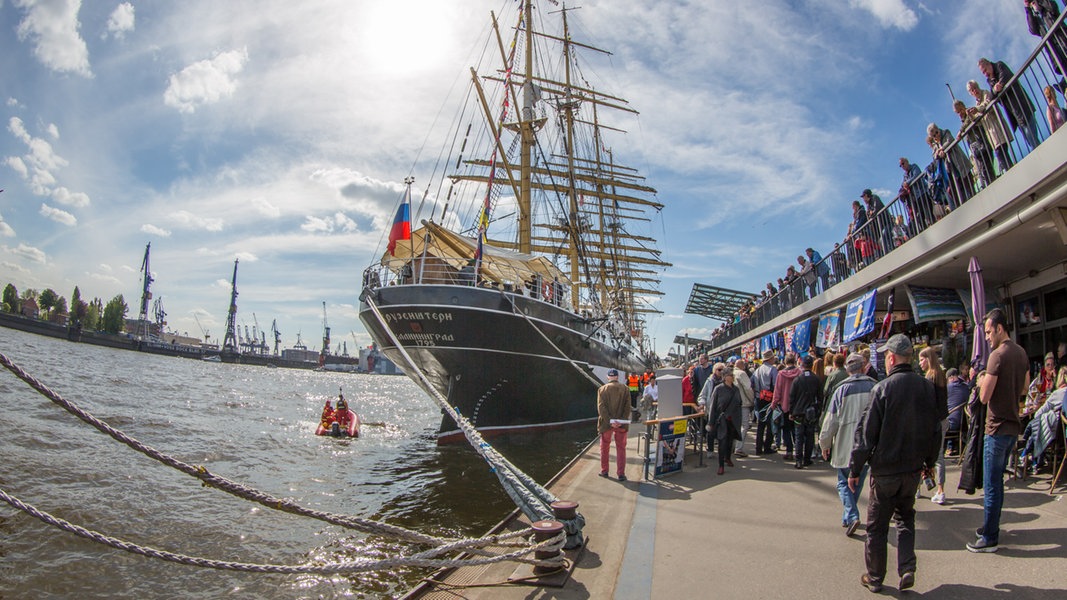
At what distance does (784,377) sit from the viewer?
30.2 feet

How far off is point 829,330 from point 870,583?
11643mm

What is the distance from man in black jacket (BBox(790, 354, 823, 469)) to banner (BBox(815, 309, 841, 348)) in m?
5.71

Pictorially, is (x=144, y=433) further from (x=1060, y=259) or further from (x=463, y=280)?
(x=1060, y=259)

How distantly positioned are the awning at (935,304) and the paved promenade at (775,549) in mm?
3765

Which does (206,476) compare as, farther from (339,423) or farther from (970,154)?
(339,423)

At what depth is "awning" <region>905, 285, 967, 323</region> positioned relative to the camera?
33.0 feet

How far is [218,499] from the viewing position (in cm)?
991

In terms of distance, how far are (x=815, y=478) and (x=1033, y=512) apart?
279 cm

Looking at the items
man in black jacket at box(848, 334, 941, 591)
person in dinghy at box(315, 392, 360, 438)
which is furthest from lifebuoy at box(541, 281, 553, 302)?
man in black jacket at box(848, 334, 941, 591)

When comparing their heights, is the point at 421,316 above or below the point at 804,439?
above

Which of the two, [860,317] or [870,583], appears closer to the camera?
[870,583]

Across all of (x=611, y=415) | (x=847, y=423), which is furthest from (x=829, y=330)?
(x=847, y=423)

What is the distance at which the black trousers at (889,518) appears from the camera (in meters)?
3.90

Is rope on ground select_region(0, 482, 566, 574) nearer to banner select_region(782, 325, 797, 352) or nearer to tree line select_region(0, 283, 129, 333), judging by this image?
banner select_region(782, 325, 797, 352)
